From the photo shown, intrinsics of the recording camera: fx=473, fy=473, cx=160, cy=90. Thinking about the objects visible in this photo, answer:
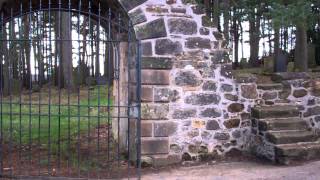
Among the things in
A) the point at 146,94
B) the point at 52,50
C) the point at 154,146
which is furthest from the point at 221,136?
the point at 52,50

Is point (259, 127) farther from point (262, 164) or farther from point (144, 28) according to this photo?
point (144, 28)

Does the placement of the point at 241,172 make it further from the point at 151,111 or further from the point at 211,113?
the point at 151,111

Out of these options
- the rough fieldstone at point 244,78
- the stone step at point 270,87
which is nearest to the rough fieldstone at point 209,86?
the rough fieldstone at point 244,78

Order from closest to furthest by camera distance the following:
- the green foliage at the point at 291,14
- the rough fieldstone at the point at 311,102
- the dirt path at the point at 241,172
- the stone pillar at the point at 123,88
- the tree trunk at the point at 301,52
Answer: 1. the dirt path at the point at 241,172
2. the stone pillar at the point at 123,88
3. the rough fieldstone at the point at 311,102
4. the green foliage at the point at 291,14
5. the tree trunk at the point at 301,52

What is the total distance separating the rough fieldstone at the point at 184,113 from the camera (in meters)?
8.06

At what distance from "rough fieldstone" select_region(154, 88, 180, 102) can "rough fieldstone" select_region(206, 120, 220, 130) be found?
75 cm

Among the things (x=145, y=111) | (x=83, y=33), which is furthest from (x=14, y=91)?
(x=145, y=111)

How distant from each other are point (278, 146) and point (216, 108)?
124 cm

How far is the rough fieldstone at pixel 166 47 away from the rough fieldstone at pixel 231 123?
159 cm

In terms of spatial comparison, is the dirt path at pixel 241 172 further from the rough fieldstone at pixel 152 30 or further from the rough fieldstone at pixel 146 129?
the rough fieldstone at pixel 152 30

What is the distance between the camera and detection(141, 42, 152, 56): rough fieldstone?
26.0ft

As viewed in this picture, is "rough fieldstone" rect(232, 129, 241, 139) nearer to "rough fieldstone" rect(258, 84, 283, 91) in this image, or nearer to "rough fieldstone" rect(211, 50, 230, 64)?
"rough fieldstone" rect(258, 84, 283, 91)

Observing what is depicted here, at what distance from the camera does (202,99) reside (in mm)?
8242

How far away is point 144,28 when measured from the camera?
7.93 metres
